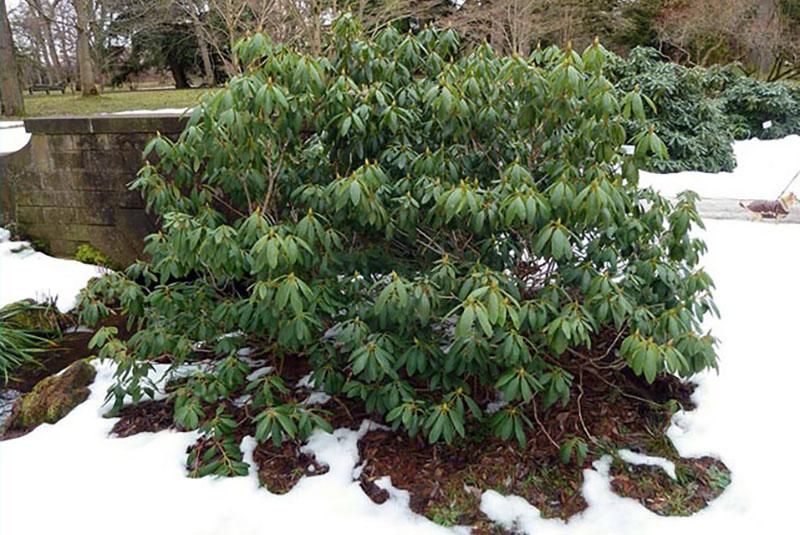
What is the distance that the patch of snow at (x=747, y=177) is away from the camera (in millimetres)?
6465

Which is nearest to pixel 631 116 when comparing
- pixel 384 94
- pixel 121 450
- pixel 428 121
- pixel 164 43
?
pixel 428 121

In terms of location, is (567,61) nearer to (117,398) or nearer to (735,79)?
(117,398)

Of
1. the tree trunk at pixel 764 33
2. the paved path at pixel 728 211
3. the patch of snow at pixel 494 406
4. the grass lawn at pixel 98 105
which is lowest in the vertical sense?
the patch of snow at pixel 494 406

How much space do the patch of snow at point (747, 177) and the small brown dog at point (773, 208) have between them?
925 millimetres

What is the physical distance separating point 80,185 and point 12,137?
3.71 meters

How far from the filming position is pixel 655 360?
78.7 inches

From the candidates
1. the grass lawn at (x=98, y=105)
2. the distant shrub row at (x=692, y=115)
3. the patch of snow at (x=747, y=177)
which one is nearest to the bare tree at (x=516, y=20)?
the distant shrub row at (x=692, y=115)

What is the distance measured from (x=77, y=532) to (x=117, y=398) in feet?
2.34

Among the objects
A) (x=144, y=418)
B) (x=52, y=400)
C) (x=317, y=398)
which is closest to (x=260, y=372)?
(x=317, y=398)

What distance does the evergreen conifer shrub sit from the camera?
210cm

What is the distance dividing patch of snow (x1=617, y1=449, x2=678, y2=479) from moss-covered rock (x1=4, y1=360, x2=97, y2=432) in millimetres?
2414

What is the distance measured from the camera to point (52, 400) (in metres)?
2.85

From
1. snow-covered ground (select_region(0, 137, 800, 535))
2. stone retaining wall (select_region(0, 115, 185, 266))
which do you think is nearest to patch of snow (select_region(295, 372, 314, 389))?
snow-covered ground (select_region(0, 137, 800, 535))

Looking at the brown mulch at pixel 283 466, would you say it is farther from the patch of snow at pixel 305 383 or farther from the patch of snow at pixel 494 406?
the patch of snow at pixel 494 406
